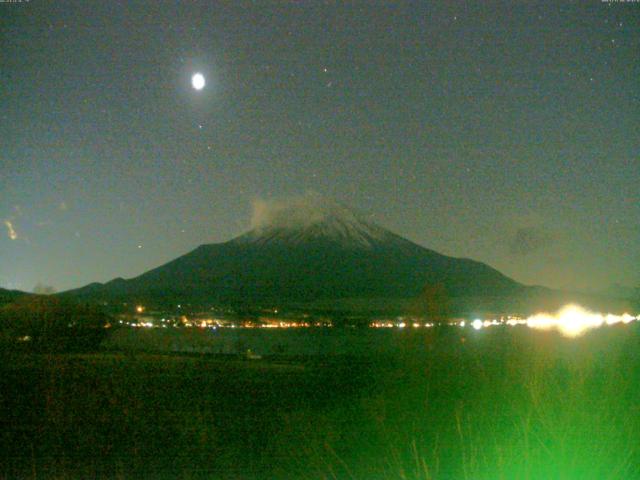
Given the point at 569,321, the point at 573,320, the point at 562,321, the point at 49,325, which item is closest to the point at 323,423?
the point at 49,325

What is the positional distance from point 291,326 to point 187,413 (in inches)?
2824

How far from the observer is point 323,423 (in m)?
13.5

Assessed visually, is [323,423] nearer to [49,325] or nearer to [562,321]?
[49,325]

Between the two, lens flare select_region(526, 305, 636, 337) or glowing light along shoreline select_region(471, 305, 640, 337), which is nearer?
glowing light along shoreline select_region(471, 305, 640, 337)

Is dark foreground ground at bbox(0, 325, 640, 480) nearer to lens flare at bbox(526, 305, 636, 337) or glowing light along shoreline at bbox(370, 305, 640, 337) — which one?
glowing light along shoreline at bbox(370, 305, 640, 337)

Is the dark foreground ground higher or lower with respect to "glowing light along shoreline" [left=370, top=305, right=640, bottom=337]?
lower

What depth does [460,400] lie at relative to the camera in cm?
1620

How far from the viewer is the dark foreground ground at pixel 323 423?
31.9 feet

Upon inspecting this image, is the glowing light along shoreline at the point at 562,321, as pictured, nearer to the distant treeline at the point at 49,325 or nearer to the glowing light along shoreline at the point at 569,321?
the glowing light along shoreline at the point at 569,321

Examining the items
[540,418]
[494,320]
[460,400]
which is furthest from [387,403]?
[494,320]

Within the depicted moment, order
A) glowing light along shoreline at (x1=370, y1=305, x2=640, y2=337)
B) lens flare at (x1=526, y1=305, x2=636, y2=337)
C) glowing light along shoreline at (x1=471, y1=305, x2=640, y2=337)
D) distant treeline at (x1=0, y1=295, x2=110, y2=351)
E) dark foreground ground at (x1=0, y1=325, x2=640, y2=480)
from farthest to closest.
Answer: glowing light along shoreline at (x1=370, y1=305, x2=640, y2=337), lens flare at (x1=526, y1=305, x2=636, y2=337), glowing light along shoreline at (x1=471, y1=305, x2=640, y2=337), distant treeline at (x1=0, y1=295, x2=110, y2=351), dark foreground ground at (x1=0, y1=325, x2=640, y2=480)

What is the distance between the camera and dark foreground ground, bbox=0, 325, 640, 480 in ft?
31.9

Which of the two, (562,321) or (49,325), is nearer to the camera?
(49,325)

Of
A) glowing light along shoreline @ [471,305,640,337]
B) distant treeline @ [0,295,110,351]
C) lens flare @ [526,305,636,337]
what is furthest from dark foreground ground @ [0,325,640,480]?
lens flare @ [526,305,636,337]
